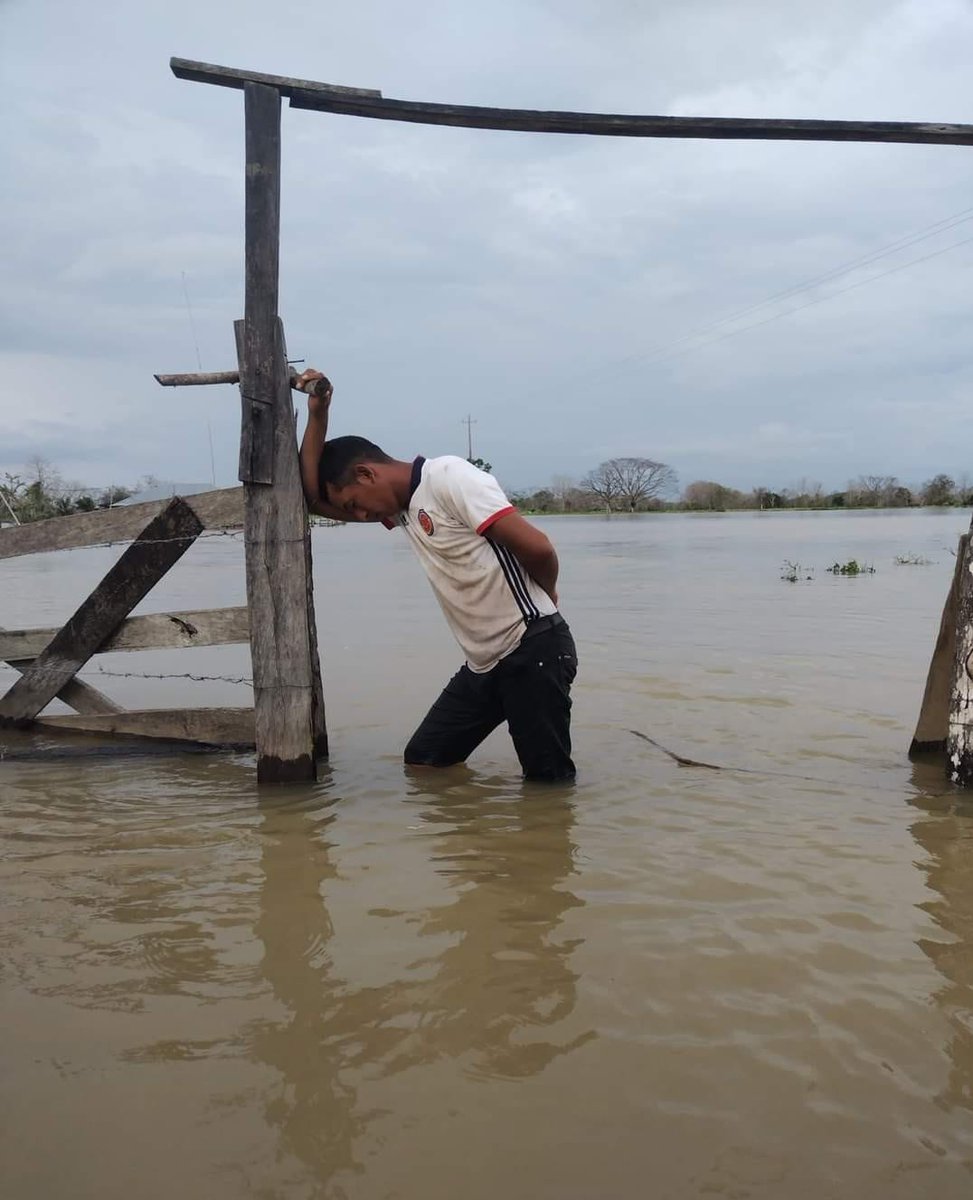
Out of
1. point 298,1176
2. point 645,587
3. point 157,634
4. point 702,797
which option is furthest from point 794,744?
point 645,587

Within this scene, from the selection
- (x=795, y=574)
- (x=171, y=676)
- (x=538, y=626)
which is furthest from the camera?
(x=795, y=574)

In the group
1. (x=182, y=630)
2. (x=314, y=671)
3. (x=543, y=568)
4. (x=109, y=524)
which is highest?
(x=109, y=524)

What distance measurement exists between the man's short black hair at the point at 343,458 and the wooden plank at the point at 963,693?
9.20ft

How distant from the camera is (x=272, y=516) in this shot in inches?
175

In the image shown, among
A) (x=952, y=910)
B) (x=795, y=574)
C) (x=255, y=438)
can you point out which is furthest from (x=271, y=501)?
(x=795, y=574)

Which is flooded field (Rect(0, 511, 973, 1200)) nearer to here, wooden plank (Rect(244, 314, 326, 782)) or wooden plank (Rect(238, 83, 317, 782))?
wooden plank (Rect(244, 314, 326, 782))

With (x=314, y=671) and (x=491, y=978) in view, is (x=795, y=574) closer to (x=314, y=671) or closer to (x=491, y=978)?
(x=314, y=671)

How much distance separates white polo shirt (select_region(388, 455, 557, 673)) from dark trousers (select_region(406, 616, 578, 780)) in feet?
0.30

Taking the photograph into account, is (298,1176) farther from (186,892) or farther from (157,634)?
(157,634)

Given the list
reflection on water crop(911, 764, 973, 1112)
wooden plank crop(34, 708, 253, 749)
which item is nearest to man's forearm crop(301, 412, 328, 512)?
wooden plank crop(34, 708, 253, 749)

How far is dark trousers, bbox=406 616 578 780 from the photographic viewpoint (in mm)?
4262

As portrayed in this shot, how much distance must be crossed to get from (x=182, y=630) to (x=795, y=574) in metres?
14.8

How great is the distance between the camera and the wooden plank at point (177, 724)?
516 cm

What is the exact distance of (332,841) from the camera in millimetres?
3807
